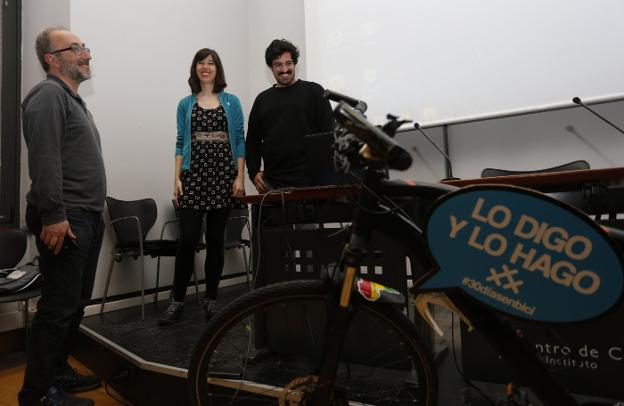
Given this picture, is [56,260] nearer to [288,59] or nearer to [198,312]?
[198,312]

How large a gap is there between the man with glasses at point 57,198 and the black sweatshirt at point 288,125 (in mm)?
797

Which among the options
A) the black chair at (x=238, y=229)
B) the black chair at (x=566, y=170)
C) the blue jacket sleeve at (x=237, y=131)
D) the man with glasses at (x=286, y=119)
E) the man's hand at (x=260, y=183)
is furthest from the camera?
the black chair at (x=238, y=229)

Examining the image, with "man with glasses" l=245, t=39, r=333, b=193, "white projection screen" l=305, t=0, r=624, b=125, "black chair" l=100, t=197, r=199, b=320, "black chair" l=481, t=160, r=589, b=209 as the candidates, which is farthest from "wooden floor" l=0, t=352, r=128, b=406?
"white projection screen" l=305, t=0, r=624, b=125

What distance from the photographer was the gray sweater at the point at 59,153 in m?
1.36

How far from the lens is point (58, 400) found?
1.48m

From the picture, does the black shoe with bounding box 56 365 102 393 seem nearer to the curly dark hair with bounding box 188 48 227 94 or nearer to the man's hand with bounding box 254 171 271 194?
the man's hand with bounding box 254 171 271 194

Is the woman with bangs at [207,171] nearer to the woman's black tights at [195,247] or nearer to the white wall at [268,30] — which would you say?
the woman's black tights at [195,247]

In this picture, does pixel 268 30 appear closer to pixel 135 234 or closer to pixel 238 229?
Result: pixel 238 229

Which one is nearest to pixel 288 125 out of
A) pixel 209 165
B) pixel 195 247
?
pixel 209 165

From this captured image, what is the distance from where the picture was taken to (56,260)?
1421mm

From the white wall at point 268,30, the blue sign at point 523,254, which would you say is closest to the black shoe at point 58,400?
the blue sign at point 523,254

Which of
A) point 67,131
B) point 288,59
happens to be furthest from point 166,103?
point 67,131

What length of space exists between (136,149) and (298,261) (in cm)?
207

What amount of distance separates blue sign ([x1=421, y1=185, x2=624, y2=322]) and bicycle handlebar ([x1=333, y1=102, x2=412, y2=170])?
0.17 m
